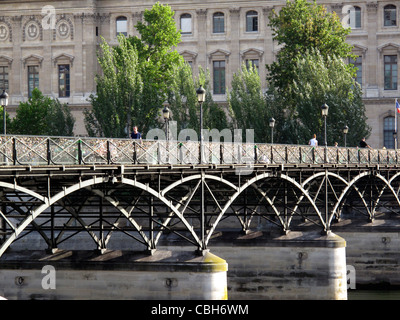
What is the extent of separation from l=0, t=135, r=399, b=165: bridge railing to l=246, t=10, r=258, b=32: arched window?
4359 cm

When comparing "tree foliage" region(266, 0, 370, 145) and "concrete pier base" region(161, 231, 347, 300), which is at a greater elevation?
"tree foliage" region(266, 0, 370, 145)

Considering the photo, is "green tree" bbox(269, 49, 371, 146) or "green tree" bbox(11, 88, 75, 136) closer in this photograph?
"green tree" bbox(269, 49, 371, 146)

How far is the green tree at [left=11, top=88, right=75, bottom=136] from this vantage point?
78.9m

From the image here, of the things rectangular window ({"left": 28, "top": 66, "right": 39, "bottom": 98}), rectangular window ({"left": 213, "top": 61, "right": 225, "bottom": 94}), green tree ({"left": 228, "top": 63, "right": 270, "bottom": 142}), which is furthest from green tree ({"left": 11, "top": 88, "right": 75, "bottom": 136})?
rectangular window ({"left": 213, "top": 61, "right": 225, "bottom": 94})

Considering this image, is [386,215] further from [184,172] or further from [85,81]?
[85,81]

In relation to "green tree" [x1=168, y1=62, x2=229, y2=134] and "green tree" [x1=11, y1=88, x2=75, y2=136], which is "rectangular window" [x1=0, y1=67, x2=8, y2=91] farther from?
"green tree" [x1=168, y1=62, x2=229, y2=134]

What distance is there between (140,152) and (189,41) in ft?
198

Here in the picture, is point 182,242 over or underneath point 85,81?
underneath

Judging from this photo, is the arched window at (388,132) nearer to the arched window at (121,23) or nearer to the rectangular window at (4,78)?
the arched window at (121,23)

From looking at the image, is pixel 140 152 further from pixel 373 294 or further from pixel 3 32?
pixel 3 32

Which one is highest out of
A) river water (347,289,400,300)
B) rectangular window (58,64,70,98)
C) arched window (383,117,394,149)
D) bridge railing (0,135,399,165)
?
rectangular window (58,64,70,98)

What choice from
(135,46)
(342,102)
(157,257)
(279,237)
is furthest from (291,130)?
(157,257)
